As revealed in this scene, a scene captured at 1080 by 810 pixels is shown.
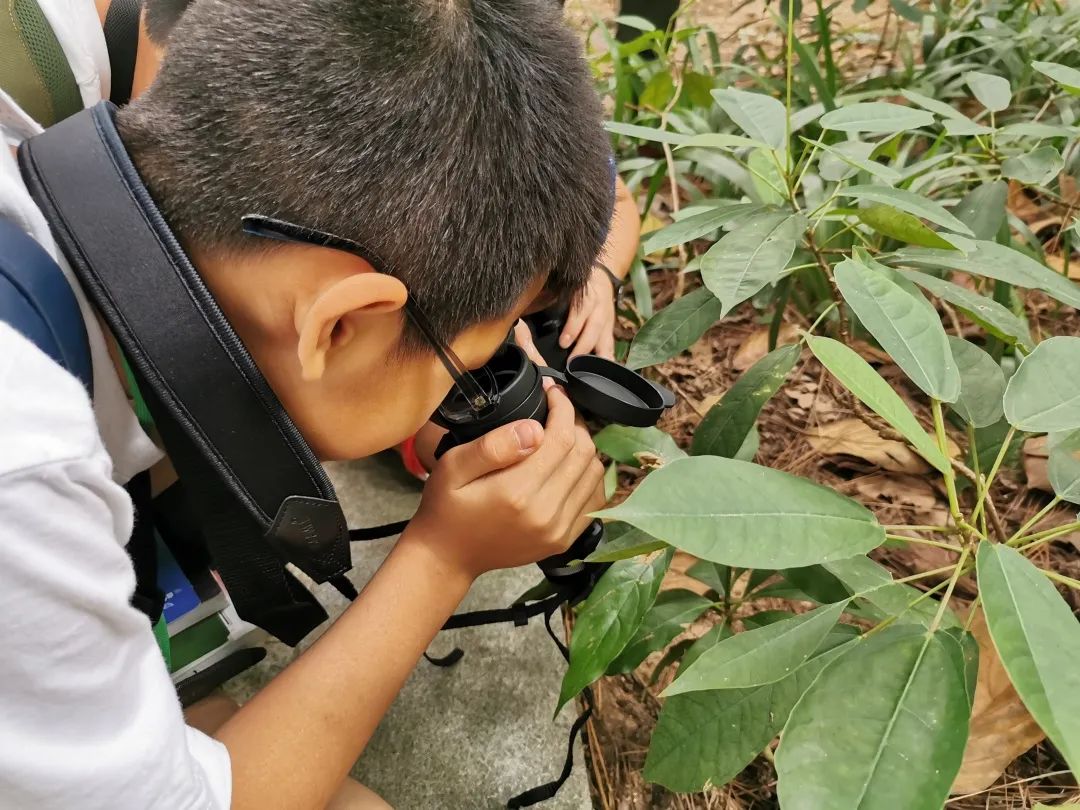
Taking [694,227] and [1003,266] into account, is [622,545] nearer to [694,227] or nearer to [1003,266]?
[694,227]

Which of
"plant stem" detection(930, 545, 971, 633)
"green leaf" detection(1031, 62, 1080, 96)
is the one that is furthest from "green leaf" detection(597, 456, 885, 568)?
"green leaf" detection(1031, 62, 1080, 96)

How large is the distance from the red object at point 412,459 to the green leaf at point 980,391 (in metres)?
0.81

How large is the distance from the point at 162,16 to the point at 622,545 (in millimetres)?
882

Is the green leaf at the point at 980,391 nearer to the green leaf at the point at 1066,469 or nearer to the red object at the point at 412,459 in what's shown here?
the green leaf at the point at 1066,469

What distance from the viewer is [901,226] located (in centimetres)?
73

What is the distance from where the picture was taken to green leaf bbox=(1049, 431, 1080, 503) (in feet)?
1.97

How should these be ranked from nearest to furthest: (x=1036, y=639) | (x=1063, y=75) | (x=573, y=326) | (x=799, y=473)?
(x=1036, y=639), (x=1063, y=75), (x=573, y=326), (x=799, y=473)

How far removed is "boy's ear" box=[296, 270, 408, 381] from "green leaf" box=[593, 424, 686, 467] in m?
0.36

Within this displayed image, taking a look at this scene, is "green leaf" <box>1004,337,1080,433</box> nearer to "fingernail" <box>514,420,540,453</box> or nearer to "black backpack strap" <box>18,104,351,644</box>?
"fingernail" <box>514,420,540,453</box>

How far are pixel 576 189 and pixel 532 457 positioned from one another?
0.26m

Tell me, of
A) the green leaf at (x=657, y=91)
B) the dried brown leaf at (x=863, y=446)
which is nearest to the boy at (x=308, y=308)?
the dried brown leaf at (x=863, y=446)

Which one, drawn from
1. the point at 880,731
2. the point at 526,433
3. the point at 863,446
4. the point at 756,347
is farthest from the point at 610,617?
the point at 756,347

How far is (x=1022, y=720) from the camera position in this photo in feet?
2.72

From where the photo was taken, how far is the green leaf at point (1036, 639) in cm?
36
